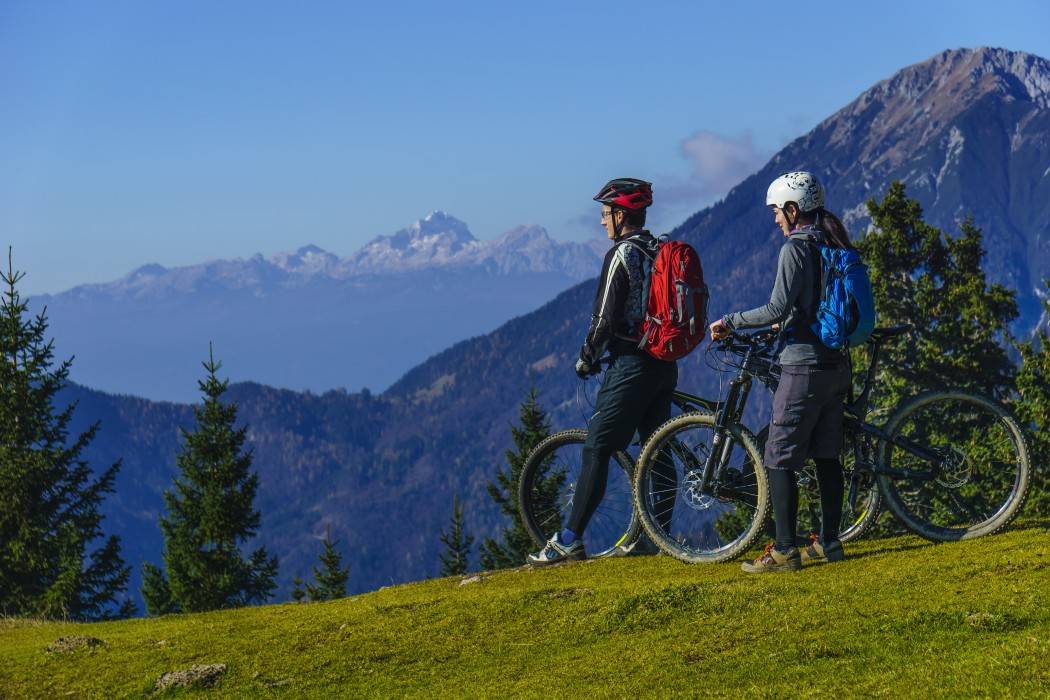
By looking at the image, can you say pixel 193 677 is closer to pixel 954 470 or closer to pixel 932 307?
pixel 954 470

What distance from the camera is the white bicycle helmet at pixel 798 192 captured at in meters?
9.38

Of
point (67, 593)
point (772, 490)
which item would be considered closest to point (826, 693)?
point (772, 490)

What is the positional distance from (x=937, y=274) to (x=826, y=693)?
40658 millimetres

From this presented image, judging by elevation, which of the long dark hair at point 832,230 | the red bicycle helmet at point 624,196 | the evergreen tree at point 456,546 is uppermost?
the red bicycle helmet at point 624,196

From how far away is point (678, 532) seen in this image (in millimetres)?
10727

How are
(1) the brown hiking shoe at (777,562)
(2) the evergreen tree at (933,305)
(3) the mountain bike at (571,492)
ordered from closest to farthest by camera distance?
(1) the brown hiking shoe at (777,562) < (3) the mountain bike at (571,492) < (2) the evergreen tree at (933,305)

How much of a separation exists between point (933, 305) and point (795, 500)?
34.4 metres

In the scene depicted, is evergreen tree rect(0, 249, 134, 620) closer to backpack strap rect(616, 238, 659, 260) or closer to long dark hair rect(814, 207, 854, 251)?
backpack strap rect(616, 238, 659, 260)

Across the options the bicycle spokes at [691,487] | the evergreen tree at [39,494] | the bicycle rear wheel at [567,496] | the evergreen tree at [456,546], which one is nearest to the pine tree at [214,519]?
the evergreen tree at [39,494]

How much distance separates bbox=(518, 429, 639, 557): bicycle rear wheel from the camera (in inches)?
453

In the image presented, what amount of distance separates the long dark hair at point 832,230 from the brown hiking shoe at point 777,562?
2777 millimetres

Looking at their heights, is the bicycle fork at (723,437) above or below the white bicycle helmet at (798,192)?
below

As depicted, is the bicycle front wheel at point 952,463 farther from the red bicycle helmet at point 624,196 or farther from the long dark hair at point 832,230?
the red bicycle helmet at point 624,196

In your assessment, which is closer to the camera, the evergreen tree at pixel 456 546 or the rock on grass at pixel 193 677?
the rock on grass at pixel 193 677
